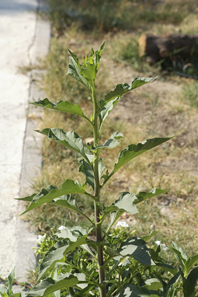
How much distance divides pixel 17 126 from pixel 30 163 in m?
0.68

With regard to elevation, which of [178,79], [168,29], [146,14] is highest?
[146,14]

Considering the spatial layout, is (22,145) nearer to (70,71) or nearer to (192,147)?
(192,147)

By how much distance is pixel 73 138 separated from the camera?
1.61 metres

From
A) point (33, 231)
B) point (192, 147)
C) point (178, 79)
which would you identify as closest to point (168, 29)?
point (178, 79)

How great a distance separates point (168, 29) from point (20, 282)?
5047 mm

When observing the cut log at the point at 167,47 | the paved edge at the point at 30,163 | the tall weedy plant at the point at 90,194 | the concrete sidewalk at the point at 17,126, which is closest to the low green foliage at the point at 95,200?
the tall weedy plant at the point at 90,194

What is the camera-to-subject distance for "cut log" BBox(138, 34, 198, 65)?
5090 mm

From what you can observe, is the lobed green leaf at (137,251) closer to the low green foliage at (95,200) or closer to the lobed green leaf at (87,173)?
the low green foliage at (95,200)

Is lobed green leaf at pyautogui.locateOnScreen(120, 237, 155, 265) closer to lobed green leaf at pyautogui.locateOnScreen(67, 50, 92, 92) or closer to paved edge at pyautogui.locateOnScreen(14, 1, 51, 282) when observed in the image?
lobed green leaf at pyautogui.locateOnScreen(67, 50, 92, 92)

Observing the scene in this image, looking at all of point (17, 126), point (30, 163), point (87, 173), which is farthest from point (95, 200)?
point (17, 126)

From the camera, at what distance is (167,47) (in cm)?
511

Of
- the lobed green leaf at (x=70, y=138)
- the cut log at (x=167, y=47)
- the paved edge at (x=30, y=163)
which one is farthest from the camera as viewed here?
the cut log at (x=167, y=47)

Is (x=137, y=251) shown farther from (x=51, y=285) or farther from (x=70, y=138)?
(x=70, y=138)

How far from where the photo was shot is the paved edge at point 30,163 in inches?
94.6
